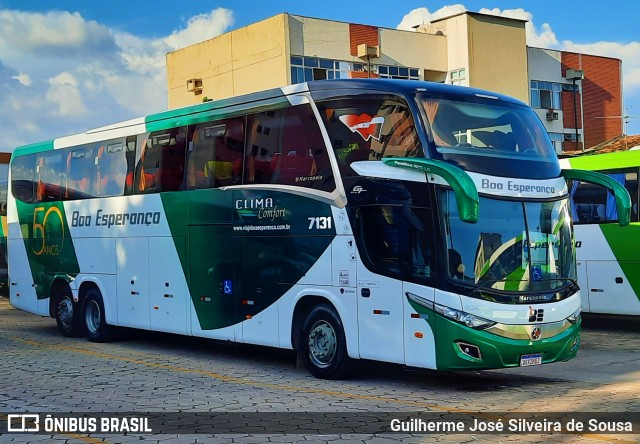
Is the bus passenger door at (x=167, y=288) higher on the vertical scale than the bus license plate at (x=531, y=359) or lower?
higher

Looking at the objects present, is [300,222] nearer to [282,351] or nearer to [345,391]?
[345,391]

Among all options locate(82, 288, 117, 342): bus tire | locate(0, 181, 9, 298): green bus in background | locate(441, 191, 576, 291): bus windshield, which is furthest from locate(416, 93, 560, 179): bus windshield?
locate(0, 181, 9, 298): green bus in background

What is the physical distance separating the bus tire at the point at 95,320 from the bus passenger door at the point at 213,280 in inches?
130

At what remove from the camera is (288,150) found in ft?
41.7

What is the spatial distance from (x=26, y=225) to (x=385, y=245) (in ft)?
36.7

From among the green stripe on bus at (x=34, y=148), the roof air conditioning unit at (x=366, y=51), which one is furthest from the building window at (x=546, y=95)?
the green stripe on bus at (x=34, y=148)

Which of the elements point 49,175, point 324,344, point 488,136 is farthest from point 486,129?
point 49,175

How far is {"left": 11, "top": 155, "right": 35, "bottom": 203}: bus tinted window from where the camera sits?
1950cm

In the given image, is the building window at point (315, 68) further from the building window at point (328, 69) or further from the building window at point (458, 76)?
the building window at point (458, 76)

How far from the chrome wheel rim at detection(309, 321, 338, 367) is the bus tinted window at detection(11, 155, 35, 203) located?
9.72 m

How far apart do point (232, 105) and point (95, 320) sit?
19.9 ft

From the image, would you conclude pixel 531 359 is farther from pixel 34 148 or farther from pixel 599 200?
pixel 34 148

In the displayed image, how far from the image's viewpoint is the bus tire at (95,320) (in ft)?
57.0

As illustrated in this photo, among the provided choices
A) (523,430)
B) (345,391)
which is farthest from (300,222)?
(523,430)
